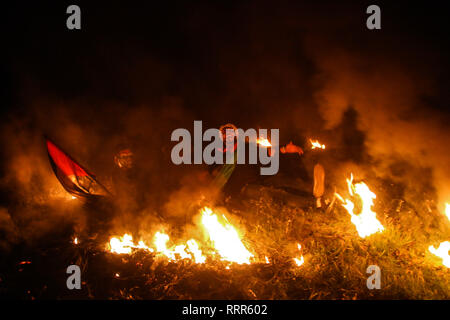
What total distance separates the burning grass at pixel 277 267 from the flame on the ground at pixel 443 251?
76 mm

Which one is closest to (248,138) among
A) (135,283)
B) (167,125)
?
(167,125)

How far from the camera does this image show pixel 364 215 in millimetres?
5910

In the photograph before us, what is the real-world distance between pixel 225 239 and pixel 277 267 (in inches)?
46.9

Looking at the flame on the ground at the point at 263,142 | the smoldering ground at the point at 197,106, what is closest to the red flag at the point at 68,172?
the smoldering ground at the point at 197,106

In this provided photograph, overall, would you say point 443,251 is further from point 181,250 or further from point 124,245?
point 124,245

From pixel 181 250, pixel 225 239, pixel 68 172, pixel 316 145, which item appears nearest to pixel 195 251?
pixel 181 250

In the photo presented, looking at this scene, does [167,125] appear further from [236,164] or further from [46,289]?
[46,289]

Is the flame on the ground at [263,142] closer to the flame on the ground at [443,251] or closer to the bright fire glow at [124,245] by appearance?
the bright fire glow at [124,245]

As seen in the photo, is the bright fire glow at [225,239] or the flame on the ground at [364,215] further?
the flame on the ground at [364,215]

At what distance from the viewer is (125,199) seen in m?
8.02

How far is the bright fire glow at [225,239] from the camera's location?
5.35m

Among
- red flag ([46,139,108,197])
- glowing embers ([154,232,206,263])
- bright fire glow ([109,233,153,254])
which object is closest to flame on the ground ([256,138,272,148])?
glowing embers ([154,232,206,263])

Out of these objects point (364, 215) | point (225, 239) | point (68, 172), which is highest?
point (68, 172)

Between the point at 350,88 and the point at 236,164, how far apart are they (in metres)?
4.00
